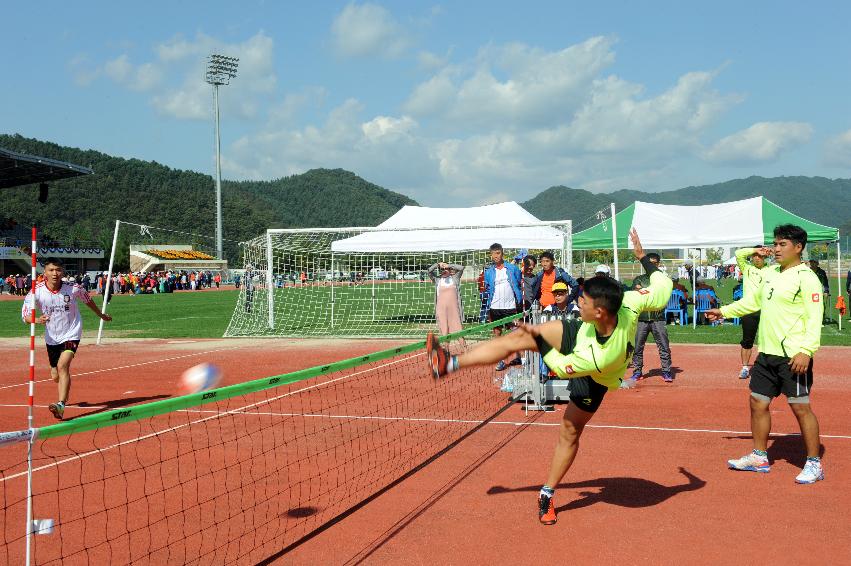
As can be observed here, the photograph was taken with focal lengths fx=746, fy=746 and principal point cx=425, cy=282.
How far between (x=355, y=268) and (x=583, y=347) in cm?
2636

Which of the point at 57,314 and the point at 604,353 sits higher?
the point at 57,314

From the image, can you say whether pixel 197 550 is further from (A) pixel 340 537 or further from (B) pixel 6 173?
(B) pixel 6 173

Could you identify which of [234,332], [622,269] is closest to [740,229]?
[234,332]

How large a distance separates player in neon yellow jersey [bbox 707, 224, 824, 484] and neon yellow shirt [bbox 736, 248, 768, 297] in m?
0.36

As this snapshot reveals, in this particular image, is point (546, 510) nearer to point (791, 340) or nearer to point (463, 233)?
point (791, 340)

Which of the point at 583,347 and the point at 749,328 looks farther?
the point at 749,328

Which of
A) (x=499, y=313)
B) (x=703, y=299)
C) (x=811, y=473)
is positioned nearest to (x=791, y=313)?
(x=811, y=473)

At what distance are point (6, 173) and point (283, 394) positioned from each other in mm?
56041

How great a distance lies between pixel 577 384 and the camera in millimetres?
5469

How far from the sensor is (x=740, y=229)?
22.1m

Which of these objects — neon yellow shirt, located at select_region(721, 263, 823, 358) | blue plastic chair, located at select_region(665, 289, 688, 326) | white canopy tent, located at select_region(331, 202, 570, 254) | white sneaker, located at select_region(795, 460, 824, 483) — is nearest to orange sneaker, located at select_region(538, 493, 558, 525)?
white sneaker, located at select_region(795, 460, 824, 483)

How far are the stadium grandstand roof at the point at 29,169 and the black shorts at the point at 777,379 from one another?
187 feet

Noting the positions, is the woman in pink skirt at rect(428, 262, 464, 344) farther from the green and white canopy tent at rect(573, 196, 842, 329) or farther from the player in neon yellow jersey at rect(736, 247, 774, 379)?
the green and white canopy tent at rect(573, 196, 842, 329)

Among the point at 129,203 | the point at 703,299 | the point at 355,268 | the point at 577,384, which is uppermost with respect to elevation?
the point at 129,203
